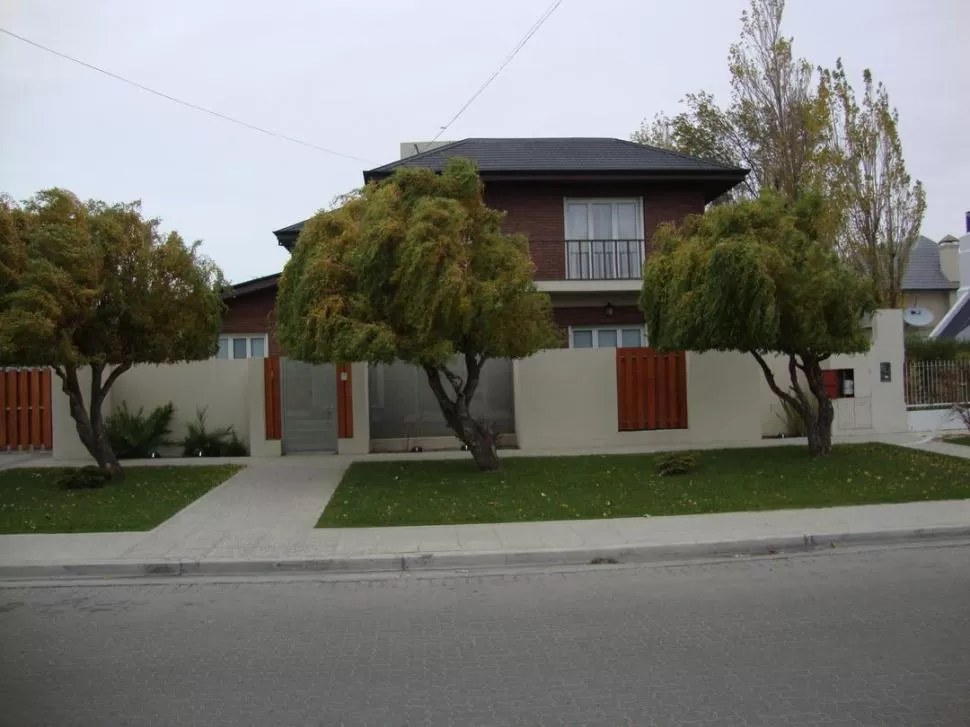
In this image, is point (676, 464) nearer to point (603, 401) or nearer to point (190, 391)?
point (603, 401)

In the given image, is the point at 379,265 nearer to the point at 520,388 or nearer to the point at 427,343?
the point at 427,343

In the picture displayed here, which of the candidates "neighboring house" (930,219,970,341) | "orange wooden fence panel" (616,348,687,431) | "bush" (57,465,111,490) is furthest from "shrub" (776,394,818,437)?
"bush" (57,465,111,490)

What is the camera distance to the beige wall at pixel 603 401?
54.9ft

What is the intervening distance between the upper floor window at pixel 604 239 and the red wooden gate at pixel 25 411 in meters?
11.5

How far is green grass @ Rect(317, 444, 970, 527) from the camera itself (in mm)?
10719

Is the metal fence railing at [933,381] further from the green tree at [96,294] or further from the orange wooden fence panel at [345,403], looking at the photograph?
the green tree at [96,294]

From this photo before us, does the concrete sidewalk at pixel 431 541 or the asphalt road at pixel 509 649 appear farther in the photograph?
the concrete sidewalk at pixel 431 541

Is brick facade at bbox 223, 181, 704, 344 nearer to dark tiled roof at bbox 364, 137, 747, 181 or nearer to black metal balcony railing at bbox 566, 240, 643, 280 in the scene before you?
black metal balcony railing at bbox 566, 240, 643, 280

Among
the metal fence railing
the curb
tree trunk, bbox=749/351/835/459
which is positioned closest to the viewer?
the curb

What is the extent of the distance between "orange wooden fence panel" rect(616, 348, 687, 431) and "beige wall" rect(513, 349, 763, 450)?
137 mm

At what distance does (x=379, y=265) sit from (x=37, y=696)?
7617 millimetres

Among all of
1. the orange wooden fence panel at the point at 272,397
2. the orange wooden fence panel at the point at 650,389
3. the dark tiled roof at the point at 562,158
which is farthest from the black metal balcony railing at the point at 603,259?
the orange wooden fence panel at the point at 272,397

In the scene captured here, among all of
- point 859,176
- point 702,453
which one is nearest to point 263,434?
point 702,453

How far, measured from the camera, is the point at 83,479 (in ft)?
41.1
